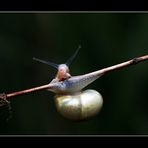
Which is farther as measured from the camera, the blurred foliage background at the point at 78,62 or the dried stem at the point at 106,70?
the blurred foliage background at the point at 78,62

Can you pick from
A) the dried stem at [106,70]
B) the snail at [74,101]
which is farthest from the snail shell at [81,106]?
the dried stem at [106,70]

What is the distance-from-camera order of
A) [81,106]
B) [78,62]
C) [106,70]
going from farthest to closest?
[78,62]
[81,106]
[106,70]

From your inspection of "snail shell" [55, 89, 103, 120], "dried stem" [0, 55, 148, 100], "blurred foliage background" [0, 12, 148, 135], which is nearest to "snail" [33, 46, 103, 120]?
"snail shell" [55, 89, 103, 120]

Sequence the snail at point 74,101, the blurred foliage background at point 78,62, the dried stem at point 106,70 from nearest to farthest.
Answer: the dried stem at point 106,70, the snail at point 74,101, the blurred foliage background at point 78,62

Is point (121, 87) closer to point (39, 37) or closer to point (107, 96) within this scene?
point (107, 96)

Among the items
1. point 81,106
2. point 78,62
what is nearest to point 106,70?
point 81,106

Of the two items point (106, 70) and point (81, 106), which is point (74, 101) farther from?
point (106, 70)

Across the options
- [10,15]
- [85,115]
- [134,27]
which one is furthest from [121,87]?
[85,115]

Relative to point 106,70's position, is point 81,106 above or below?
below

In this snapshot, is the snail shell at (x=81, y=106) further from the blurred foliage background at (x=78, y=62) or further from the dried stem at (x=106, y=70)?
the blurred foliage background at (x=78, y=62)
